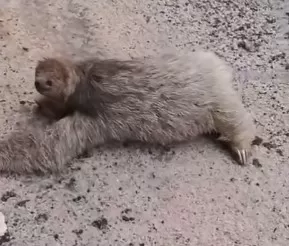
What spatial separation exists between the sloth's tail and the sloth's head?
7cm

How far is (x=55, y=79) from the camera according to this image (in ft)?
4.75

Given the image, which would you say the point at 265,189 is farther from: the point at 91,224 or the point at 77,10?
the point at 77,10

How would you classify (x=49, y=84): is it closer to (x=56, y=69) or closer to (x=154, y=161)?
(x=56, y=69)

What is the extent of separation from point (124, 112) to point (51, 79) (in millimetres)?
187

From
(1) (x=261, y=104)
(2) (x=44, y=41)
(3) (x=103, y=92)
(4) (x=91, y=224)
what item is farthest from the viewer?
(2) (x=44, y=41)

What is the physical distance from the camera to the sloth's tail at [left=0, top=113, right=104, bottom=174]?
4.78ft

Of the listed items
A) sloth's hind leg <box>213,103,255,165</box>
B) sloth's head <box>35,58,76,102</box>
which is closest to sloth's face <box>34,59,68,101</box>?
sloth's head <box>35,58,76,102</box>

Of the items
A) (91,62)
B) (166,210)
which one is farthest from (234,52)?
(166,210)

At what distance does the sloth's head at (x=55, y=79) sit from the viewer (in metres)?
1.45

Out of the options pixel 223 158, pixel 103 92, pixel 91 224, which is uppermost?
pixel 103 92

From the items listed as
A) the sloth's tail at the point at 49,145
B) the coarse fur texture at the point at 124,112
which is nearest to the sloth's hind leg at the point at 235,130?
the coarse fur texture at the point at 124,112

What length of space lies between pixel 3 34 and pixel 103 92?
451 millimetres

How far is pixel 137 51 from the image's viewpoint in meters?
1.76

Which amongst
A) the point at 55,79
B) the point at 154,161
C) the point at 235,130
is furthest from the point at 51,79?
the point at 235,130
